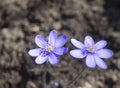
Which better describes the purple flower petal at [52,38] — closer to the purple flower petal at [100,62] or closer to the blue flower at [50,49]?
the blue flower at [50,49]

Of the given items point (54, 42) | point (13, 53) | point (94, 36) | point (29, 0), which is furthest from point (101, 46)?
point (29, 0)

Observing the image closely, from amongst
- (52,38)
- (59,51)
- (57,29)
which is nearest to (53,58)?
(59,51)

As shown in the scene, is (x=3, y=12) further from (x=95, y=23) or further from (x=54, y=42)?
(x=54, y=42)

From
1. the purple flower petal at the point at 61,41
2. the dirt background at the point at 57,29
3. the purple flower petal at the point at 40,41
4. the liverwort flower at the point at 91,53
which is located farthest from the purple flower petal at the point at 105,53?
the dirt background at the point at 57,29

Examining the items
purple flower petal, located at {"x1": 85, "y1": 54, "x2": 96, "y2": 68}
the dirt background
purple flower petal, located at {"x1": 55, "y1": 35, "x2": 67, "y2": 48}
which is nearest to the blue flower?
purple flower petal, located at {"x1": 55, "y1": 35, "x2": 67, "y2": 48}

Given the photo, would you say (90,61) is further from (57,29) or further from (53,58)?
(57,29)

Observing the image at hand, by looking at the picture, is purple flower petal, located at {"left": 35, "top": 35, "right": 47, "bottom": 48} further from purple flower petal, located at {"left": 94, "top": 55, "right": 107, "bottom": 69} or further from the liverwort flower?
purple flower petal, located at {"left": 94, "top": 55, "right": 107, "bottom": 69}

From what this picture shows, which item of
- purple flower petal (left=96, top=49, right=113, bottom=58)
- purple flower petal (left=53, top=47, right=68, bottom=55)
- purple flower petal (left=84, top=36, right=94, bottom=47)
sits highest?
purple flower petal (left=53, top=47, right=68, bottom=55)
